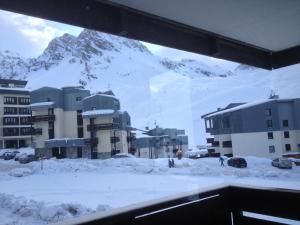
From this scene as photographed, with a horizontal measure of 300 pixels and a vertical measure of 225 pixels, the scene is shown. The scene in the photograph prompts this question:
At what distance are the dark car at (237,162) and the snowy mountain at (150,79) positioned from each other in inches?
28.2

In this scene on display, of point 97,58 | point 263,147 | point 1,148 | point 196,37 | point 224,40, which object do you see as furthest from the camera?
point 97,58

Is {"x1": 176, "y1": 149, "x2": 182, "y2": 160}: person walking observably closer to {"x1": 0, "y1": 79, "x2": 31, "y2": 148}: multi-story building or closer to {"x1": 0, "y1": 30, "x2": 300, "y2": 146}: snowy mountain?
{"x1": 0, "y1": 30, "x2": 300, "y2": 146}: snowy mountain

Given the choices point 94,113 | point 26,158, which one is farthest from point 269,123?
point 26,158

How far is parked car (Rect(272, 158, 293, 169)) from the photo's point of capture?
3.62 meters

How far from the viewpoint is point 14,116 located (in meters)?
3.41

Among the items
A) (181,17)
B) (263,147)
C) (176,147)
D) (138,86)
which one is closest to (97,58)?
(138,86)

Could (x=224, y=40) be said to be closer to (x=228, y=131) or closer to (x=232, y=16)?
(x=232, y=16)

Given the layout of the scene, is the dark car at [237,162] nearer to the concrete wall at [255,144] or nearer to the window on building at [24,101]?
the concrete wall at [255,144]

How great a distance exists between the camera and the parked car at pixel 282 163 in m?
3.62

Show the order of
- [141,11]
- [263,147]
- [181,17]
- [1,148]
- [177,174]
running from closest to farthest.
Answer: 1. [141,11]
2. [181,17]
3. [1,148]
4. [263,147]
5. [177,174]

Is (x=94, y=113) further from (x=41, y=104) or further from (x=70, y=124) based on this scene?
(x=41, y=104)

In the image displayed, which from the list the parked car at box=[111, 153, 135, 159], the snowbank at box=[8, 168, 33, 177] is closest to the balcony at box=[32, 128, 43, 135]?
the snowbank at box=[8, 168, 33, 177]

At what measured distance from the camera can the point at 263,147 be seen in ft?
12.2

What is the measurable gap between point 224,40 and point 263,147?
2.52 m
